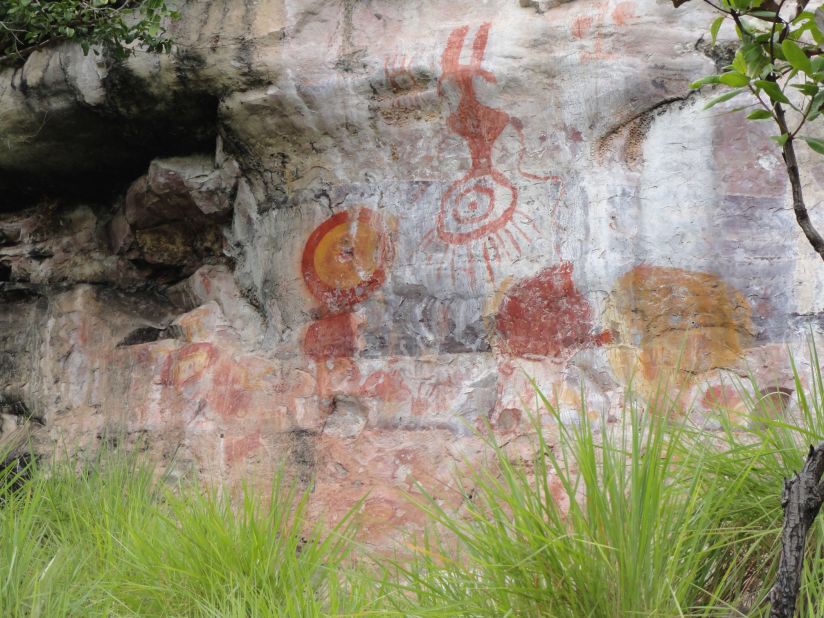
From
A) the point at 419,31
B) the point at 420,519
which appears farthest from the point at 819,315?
the point at 419,31

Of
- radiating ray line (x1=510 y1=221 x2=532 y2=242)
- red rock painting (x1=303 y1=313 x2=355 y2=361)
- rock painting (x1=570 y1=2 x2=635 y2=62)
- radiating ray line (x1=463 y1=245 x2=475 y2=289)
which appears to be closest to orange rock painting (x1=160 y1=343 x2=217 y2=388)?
red rock painting (x1=303 y1=313 x2=355 y2=361)

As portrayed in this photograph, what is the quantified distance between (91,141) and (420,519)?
8.03 feet

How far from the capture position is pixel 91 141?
15.6 ft

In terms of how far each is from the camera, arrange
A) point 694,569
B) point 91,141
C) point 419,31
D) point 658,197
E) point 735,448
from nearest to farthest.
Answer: point 694,569 < point 735,448 < point 658,197 < point 419,31 < point 91,141

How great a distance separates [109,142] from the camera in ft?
15.6

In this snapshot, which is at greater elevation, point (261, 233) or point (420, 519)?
point (261, 233)

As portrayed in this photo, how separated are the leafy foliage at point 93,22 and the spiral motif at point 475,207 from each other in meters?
1.43

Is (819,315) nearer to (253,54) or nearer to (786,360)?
(786,360)

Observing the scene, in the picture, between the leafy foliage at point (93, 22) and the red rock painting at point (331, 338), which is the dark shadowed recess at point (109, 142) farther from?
the red rock painting at point (331, 338)

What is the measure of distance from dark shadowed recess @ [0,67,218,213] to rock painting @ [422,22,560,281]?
1.12 meters

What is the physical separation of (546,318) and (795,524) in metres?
1.96

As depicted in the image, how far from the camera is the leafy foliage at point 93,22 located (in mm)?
4305

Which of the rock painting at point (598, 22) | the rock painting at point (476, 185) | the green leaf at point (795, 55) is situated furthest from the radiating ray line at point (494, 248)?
the green leaf at point (795, 55)

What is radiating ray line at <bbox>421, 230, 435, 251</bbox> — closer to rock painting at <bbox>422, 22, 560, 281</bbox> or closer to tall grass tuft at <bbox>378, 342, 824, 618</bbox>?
rock painting at <bbox>422, 22, 560, 281</bbox>
